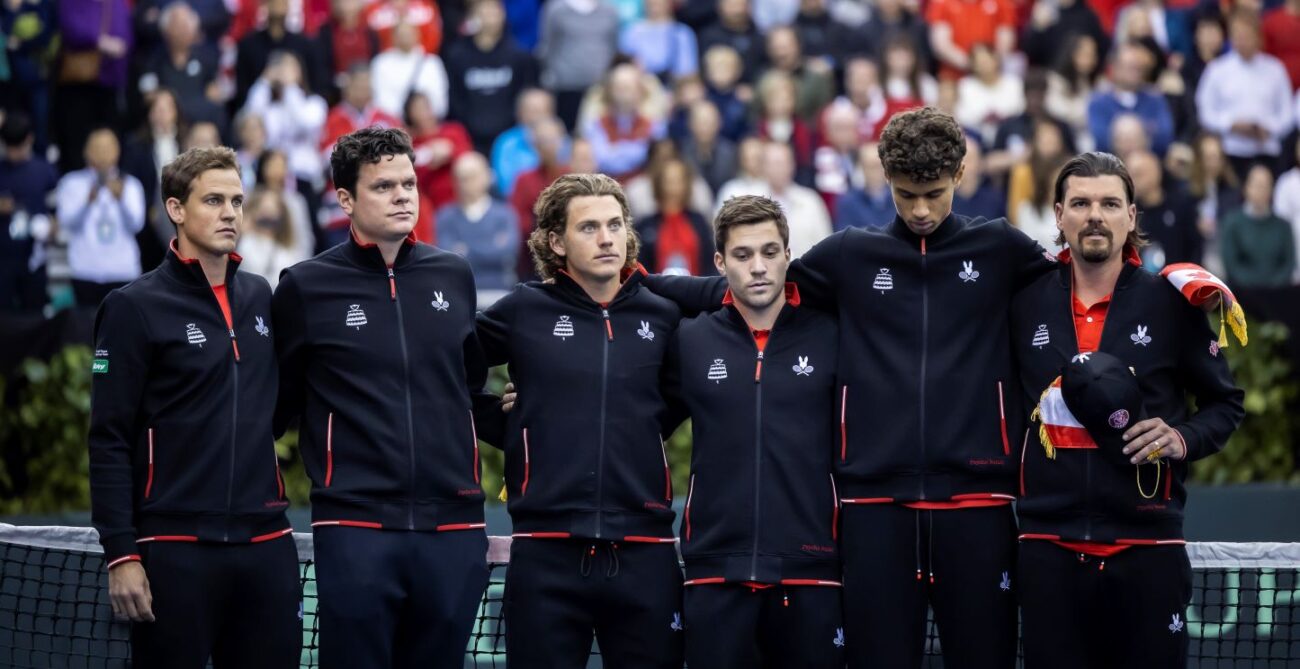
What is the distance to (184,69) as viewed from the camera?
17.6m

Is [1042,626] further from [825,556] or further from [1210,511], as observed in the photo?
[1210,511]

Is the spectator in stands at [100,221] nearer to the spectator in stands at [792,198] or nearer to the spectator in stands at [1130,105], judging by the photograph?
the spectator in stands at [792,198]

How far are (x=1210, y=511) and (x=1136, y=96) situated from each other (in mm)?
6124

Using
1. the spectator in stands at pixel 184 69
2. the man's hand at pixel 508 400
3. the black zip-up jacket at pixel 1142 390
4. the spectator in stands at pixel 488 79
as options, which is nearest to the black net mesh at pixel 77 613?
the man's hand at pixel 508 400

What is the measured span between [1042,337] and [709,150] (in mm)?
9867

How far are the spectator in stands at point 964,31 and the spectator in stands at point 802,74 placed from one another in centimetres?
128

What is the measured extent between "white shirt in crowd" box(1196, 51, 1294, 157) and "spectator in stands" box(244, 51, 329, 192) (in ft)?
27.2

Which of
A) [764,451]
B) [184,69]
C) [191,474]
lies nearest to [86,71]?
[184,69]

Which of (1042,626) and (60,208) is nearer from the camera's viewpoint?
(1042,626)

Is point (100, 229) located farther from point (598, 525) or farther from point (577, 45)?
point (598, 525)

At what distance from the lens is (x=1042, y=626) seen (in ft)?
24.3

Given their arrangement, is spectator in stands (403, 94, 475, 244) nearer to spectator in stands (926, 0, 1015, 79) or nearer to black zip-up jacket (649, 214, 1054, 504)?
spectator in stands (926, 0, 1015, 79)

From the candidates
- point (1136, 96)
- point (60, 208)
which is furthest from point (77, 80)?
point (1136, 96)

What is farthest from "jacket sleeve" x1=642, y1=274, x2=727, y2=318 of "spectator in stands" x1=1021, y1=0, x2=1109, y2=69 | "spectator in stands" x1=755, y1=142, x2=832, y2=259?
"spectator in stands" x1=1021, y1=0, x2=1109, y2=69
